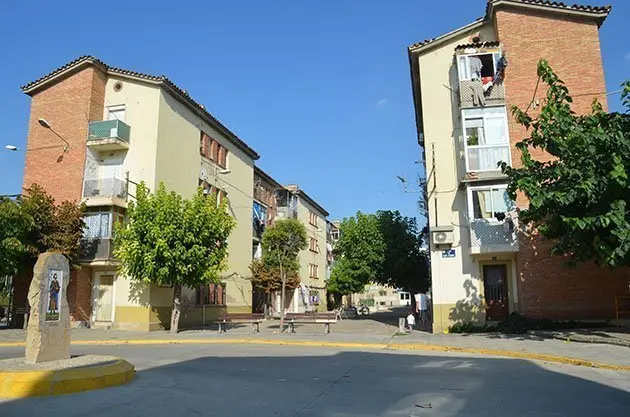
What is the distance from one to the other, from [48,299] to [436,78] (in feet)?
63.7

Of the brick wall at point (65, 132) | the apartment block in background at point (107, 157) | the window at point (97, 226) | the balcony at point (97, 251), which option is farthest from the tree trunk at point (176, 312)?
the brick wall at point (65, 132)

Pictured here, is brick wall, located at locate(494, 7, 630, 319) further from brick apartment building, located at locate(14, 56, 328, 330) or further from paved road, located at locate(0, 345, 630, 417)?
brick apartment building, located at locate(14, 56, 328, 330)

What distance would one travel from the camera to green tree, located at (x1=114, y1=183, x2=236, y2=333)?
22156 mm

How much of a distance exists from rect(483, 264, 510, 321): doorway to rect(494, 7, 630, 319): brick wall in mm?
990

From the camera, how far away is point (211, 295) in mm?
32031

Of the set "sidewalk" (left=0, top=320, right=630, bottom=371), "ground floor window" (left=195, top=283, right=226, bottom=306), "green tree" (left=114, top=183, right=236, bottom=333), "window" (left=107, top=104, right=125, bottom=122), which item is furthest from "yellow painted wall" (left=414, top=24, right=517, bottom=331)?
"window" (left=107, top=104, right=125, bottom=122)

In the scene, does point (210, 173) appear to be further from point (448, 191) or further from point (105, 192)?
point (448, 191)

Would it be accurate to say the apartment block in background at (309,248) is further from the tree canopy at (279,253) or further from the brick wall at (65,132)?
the brick wall at (65,132)

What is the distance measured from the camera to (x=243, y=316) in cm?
2453

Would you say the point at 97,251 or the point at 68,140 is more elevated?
the point at 68,140

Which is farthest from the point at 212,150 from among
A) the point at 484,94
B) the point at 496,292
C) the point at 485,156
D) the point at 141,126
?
the point at 496,292

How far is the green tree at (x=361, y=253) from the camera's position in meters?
41.7

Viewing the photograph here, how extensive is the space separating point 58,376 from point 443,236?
16866mm

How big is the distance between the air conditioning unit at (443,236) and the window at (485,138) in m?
2.68
